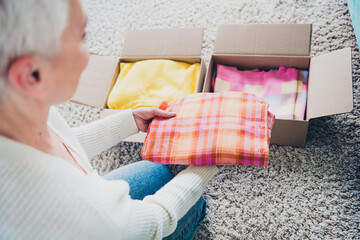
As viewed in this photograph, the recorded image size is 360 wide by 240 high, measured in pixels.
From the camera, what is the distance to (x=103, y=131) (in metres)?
0.77

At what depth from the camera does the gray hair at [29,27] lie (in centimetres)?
33

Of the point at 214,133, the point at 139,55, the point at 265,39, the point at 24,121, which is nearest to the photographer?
the point at 24,121

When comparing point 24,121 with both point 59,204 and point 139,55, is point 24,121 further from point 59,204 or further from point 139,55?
point 139,55

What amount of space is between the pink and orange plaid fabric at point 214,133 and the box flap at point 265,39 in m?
0.31

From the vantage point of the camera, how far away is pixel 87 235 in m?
0.45

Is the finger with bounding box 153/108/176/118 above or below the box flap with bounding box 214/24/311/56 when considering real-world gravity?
below

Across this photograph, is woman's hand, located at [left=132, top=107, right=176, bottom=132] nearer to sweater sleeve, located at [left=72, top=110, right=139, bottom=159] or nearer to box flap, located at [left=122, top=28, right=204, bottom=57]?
sweater sleeve, located at [left=72, top=110, right=139, bottom=159]

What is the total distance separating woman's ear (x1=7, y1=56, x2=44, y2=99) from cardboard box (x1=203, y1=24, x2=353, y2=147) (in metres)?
0.69

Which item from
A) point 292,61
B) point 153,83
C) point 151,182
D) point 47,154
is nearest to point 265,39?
point 292,61

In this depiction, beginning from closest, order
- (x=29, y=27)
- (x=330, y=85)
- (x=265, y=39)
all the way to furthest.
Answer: (x=29, y=27), (x=330, y=85), (x=265, y=39)

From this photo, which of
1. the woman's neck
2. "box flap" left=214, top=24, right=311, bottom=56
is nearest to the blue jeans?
the woman's neck

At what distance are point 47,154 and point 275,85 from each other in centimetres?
80

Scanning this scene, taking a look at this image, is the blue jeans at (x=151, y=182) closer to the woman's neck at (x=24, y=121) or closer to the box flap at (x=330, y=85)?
the woman's neck at (x=24, y=121)

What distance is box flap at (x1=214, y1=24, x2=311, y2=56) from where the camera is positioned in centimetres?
95
